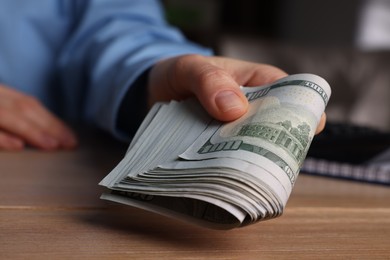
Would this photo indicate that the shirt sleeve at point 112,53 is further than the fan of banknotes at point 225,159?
Yes

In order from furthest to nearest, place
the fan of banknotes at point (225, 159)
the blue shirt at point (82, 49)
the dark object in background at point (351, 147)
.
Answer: the blue shirt at point (82, 49)
the dark object in background at point (351, 147)
the fan of banknotes at point (225, 159)

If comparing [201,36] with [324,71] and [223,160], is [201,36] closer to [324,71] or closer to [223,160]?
[324,71]

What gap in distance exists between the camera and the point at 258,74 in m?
0.65

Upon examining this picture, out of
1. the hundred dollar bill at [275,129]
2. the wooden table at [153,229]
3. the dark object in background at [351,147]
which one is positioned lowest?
the wooden table at [153,229]

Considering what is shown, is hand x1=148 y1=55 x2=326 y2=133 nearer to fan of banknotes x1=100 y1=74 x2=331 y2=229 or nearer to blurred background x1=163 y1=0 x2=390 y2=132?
fan of banknotes x1=100 y1=74 x2=331 y2=229

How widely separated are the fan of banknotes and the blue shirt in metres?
0.29


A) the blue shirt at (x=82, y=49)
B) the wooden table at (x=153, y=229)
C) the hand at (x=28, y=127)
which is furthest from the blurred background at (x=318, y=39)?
the wooden table at (x=153, y=229)

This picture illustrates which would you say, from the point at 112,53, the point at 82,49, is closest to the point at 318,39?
the point at 82,49

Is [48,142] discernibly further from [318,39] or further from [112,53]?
[318,39]

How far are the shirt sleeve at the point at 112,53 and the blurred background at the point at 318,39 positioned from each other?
0.50 meters

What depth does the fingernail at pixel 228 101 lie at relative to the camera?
54cm

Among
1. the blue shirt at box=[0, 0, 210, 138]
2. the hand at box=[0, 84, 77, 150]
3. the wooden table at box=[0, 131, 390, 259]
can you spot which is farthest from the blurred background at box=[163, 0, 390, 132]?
the wooden table at box=[0, 131, 390, 259]

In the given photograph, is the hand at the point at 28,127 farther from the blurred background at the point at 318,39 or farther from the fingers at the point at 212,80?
the blurred background at the point at 318,39

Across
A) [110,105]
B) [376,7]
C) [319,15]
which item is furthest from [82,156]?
[319,15]
